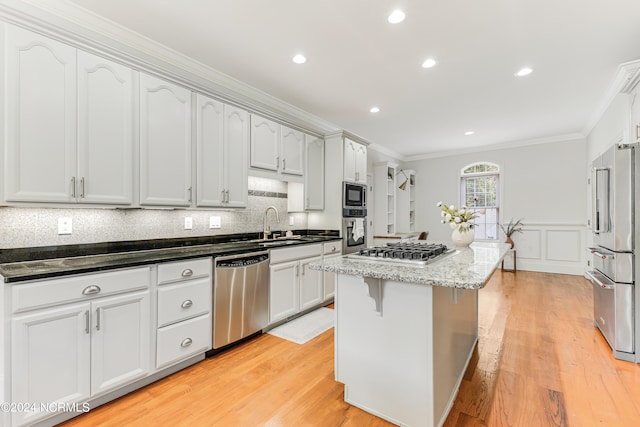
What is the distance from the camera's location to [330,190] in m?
4.18

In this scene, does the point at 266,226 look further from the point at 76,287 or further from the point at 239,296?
the point at 76,287

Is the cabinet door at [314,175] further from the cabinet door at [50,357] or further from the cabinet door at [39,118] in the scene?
the cabinet door at [50,357]

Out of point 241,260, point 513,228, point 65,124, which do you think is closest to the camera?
point 65,124

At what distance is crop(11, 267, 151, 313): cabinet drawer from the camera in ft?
4.92

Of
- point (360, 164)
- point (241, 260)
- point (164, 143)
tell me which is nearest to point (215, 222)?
point (241, 260)

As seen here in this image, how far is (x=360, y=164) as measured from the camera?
15.0 ft

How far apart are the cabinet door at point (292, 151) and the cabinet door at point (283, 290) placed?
1.23 metres

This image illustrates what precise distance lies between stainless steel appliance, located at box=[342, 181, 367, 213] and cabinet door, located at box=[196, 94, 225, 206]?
6.00 feet

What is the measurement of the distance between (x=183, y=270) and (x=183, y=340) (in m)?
0.55

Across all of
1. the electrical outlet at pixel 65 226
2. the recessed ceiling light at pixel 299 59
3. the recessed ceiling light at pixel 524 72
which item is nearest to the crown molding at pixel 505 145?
the recessed ceiling light at pixel 524 72

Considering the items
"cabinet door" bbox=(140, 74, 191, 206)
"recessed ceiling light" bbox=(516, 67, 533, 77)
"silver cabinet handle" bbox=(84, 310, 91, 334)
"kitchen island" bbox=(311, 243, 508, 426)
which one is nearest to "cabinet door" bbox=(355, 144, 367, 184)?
"recessed ceiling light" bbox=(516, 67, 533, 77)

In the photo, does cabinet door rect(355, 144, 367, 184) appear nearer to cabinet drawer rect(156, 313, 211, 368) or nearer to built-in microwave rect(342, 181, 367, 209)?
built-in microwave rect(342, 181, 367, 209)

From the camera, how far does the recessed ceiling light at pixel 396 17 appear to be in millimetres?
2094

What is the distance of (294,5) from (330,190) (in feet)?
8.07
